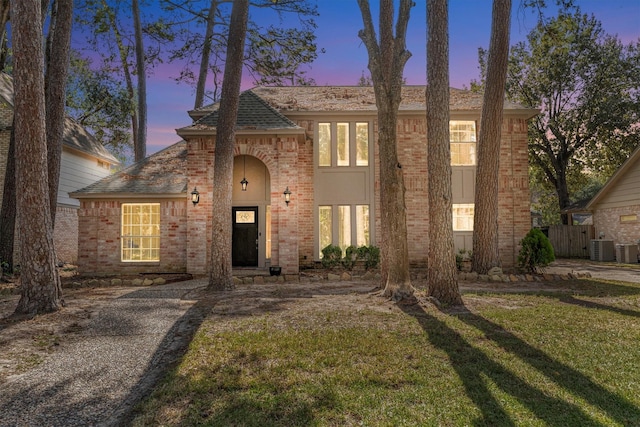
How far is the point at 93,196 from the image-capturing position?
13031 millimetres

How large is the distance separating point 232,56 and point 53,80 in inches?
190

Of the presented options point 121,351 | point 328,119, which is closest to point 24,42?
point 121,351

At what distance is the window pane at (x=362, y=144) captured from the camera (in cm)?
1449

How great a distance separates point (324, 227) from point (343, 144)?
3.11 m

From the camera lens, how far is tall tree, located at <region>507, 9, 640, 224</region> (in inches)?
901

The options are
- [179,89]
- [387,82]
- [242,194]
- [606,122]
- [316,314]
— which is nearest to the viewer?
[316,314]

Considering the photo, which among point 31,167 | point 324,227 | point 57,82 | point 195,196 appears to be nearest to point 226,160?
point 195,196

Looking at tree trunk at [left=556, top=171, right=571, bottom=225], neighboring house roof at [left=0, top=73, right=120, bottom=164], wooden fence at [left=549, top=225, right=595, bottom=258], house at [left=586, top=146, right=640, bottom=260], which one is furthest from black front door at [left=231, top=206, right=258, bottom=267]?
tree trunk at [left=556, top=171, right=571, bottom=225]

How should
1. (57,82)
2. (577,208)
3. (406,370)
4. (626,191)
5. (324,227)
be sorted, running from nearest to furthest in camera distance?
(406,370), (57,82), (324,227), (626,191), (577,208)

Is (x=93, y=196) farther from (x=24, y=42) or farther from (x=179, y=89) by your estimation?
(x=179, y=89)

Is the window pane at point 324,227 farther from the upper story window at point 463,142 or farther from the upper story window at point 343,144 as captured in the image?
the upper story window at point 463,142

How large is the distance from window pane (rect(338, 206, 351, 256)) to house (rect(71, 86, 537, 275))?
0.12 ft

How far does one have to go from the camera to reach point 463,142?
573 inches

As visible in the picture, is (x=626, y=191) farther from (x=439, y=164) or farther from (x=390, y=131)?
(x=390, y=131)
